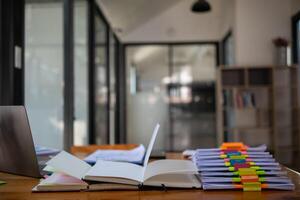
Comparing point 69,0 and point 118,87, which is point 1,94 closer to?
point 69,0

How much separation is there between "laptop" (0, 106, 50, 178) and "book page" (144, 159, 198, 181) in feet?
1.33

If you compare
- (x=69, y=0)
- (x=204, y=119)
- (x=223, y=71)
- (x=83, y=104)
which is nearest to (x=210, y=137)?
(x=204, y=119)

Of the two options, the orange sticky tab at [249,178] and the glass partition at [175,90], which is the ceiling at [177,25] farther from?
the orange sticky tab at [249,178]

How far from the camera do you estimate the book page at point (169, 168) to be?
3.61 ft

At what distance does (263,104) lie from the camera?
5.20m

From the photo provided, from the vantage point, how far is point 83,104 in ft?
13.4

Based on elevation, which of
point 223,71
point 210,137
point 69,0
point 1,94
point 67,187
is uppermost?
point 69,0

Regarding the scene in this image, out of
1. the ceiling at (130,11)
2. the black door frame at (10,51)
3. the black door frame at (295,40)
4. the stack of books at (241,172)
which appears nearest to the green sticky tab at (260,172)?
the stack of books at (241,172)

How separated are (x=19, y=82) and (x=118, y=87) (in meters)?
4.97

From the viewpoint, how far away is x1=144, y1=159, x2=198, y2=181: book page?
3.61 feet

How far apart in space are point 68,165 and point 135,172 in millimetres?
236

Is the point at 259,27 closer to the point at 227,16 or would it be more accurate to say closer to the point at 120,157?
the point at 227,16

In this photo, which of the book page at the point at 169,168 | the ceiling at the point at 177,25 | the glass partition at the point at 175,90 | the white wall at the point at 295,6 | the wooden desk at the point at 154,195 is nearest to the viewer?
the wooden desk at the point at 154,195

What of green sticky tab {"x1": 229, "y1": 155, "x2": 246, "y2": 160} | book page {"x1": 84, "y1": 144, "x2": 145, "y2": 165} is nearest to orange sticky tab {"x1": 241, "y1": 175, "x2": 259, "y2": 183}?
green sticky tab {"x1": 229, "y1": 155, "x2": 246, "y2": 160}
